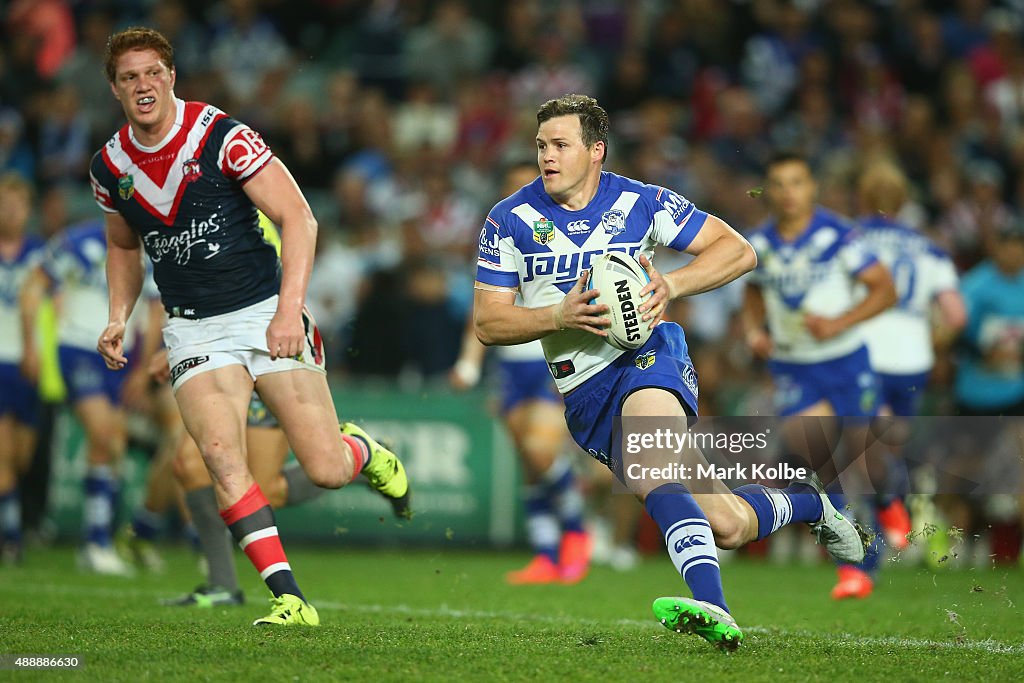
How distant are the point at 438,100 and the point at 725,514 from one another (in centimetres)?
1249

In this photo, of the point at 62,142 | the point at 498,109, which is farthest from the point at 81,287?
the point at 498,109

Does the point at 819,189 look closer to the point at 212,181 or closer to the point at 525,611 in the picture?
the point at 525,611

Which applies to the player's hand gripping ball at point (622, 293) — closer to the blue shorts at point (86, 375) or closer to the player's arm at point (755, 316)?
the player's arm at point (755, 316)

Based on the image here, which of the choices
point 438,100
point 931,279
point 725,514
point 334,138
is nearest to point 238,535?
point 725,514

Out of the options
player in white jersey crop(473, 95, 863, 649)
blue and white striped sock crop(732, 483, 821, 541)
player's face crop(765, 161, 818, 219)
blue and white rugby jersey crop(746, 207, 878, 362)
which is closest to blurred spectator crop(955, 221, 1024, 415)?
blue and white rugby jersey crop(746, 207, 878, 362)

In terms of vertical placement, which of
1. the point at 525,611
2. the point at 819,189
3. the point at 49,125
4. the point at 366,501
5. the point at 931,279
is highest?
the point at 49,125

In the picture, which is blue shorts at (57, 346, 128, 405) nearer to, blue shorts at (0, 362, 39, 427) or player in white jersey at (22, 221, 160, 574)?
player in white jersey at (22, 221, 160, 574)

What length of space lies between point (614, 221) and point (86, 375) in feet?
21.0

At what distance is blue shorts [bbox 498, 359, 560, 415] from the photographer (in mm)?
11227

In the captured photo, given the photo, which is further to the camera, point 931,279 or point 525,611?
point 931,279

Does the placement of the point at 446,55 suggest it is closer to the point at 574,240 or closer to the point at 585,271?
the point at 574,240

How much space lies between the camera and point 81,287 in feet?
37.4

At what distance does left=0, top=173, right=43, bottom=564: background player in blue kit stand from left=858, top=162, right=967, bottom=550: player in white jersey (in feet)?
22.7

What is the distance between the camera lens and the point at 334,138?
16812 mm
